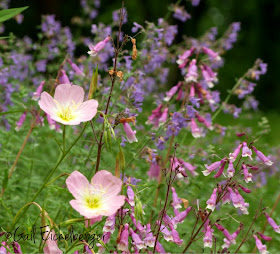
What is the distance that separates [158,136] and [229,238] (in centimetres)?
84

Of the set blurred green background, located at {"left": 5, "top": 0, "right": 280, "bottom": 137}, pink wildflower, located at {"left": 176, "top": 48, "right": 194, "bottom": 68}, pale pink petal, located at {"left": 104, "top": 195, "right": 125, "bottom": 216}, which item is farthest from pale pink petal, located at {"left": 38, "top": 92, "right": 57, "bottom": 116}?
blurred green background, located at {"left": 5, "top": 0, "right": 280, "bottom": 137}

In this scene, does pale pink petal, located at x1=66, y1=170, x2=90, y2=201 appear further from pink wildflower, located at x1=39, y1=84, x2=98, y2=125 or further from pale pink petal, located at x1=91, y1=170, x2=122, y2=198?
pink wildflower, located at x1=39, y1=84, x2=98, y2=125

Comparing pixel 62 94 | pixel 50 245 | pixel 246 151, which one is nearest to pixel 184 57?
pixel 246 151

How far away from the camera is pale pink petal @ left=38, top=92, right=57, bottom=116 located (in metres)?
1.65

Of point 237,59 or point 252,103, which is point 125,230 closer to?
point 252,103

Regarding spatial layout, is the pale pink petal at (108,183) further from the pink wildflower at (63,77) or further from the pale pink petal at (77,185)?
the pink wildflower at (63,77)

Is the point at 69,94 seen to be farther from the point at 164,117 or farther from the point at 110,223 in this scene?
the point at 164,117

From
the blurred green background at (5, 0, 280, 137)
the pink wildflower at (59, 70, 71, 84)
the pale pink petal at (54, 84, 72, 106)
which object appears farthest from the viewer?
the blurred green background at (5, 0, 280, 137)

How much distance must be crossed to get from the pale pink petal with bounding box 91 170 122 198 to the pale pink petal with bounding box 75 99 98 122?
0.20 m

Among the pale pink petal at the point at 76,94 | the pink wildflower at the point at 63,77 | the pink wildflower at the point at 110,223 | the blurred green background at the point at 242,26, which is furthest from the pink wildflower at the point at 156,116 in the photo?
the blurred green background at the point at 242,26

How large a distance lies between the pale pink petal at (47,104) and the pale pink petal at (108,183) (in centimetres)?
28

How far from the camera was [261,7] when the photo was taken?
15625 mm

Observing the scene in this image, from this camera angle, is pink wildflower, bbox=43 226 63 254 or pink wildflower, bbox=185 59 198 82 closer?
pink wildflower, bbox=43 226 63 254

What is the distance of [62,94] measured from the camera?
1725 mm
